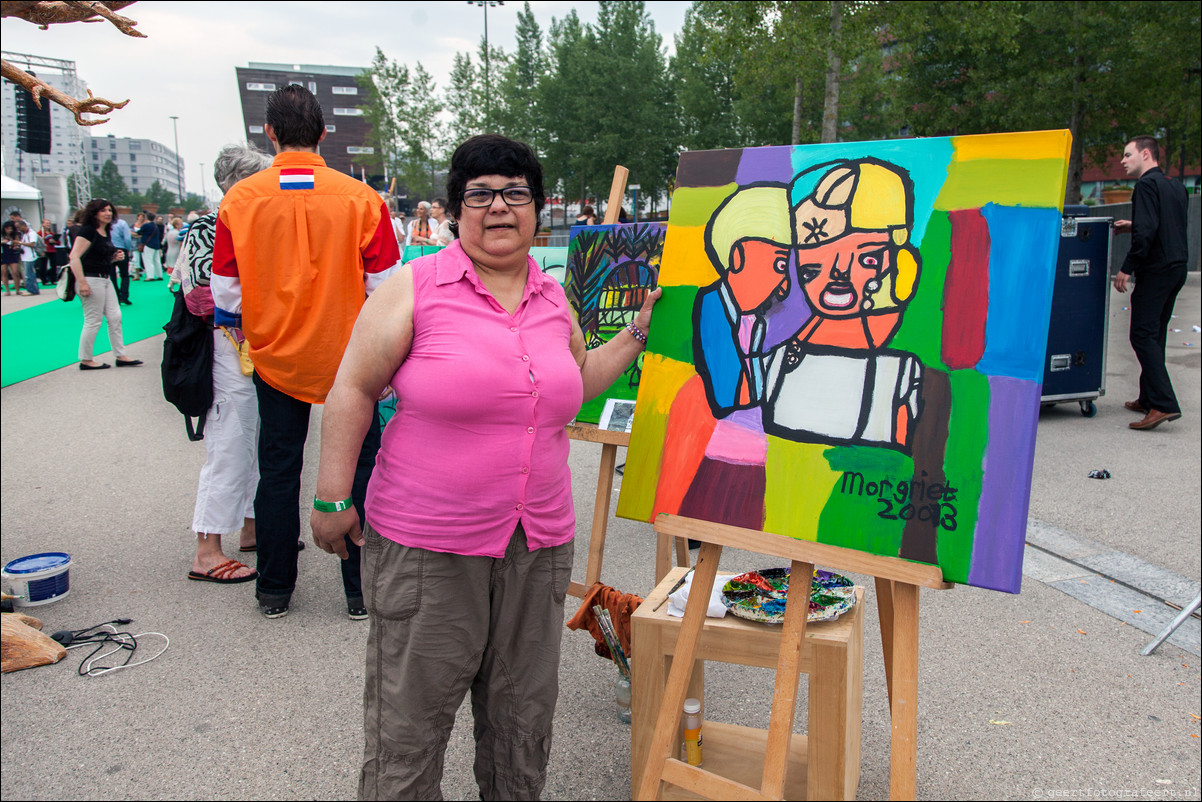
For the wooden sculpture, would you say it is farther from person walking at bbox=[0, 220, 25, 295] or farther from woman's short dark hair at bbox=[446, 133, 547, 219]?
person walking at bbox=[0, 220, 25, 295]

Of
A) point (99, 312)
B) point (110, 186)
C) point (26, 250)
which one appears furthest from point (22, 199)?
point (110, 186)

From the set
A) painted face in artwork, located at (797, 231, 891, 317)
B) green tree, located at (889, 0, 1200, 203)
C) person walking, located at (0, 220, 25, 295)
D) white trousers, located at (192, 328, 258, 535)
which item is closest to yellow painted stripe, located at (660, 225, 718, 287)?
painted face in artwork, located at (797, 231, 891, 317)

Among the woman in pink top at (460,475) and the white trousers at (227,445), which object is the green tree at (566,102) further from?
the woman in pink top at (460,475)

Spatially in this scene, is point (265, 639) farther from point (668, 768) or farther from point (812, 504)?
point (812, 504)

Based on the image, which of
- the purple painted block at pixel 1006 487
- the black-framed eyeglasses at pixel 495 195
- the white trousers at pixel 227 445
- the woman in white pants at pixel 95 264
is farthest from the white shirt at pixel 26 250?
the purple painted block at pixel 1006 487

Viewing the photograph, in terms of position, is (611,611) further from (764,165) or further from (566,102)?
(566,102)

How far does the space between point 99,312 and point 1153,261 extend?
9965 mm

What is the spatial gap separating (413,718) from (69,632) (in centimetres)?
220

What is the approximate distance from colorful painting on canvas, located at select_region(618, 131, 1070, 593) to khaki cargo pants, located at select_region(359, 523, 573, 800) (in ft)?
1.31

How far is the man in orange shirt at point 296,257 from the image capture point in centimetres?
307

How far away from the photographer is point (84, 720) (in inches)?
112

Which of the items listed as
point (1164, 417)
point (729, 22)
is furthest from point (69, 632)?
point (729, 22)

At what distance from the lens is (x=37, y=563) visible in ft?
12.4

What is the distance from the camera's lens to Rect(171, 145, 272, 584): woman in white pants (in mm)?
3570
